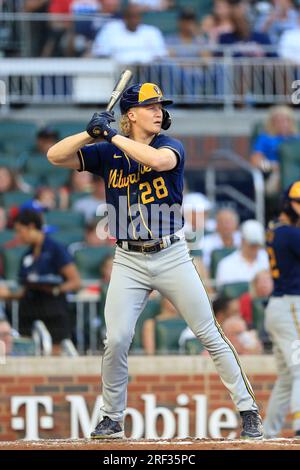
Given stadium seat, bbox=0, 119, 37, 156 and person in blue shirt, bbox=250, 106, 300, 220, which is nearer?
person in blue shirt, bbox=250, 106, 300, 220

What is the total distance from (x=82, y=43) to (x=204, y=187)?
212 cm

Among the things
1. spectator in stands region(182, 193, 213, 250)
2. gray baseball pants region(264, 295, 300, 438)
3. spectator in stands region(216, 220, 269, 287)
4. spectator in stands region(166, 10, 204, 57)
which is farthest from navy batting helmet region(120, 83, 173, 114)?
spectator in stands region(166, 10, 204, 57)

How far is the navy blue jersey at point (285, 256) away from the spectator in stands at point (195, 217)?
9.21ft

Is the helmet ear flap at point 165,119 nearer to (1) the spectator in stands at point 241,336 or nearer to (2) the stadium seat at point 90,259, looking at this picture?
Answer: (1) the spectator in stands at point 241,336

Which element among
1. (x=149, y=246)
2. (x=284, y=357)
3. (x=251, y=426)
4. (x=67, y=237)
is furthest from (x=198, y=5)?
(x=251, y=426)

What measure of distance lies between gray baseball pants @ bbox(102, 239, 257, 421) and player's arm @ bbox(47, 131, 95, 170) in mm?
579

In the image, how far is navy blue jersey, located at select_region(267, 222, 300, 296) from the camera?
8.78 m

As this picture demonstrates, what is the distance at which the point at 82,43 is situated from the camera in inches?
559

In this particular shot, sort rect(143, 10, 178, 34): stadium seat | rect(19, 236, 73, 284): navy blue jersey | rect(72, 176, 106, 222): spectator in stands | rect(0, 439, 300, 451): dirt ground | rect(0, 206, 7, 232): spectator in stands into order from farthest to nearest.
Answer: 1. rect(143, 10, 178, 34): stadium seat
2. rect(72, 176, 106, 222): spectator in stands
3. rect(0, 206, 7, 232): spectator in stands
4. rect(19, 236, 73, 284): navy blue jersey
5. rect(0, 439, 300, 451): dirt ground

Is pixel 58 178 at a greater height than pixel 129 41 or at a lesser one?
lesser

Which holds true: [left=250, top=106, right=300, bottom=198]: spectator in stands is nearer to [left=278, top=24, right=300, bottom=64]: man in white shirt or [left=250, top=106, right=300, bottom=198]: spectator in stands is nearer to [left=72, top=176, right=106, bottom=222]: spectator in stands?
[left=278, top=24, right=300, bottom=64]: man in white shirt

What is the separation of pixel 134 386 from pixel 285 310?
62.5 inches

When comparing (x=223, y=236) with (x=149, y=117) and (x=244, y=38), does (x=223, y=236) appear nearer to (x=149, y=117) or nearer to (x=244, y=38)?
(x=244, y=38)

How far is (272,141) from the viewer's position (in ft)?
42.4
